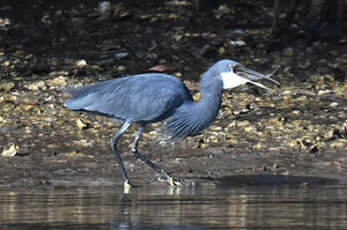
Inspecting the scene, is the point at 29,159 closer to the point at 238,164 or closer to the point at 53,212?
the point at 238,164

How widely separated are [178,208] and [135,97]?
2.46 metres

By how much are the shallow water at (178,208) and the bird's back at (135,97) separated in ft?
2.52

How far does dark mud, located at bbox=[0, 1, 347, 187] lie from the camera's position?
1017 cm

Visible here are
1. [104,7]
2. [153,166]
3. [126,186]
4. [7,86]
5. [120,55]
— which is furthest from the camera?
[104,7]

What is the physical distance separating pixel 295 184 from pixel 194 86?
159 inches

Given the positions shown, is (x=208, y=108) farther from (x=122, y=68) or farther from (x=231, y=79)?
(x=122, y=68)

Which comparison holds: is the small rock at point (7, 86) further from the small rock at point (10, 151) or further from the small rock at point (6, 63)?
the small rock at point (10, 151)

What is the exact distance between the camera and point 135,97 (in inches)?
386

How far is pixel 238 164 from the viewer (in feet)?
33.6

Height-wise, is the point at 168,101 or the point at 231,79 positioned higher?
the point at 231,79

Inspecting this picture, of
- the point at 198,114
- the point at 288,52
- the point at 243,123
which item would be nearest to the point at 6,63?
the point at 288,52

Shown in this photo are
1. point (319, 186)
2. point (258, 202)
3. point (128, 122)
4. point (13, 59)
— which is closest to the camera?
point (258, 202)

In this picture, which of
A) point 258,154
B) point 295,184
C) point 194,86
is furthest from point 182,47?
point 295,184

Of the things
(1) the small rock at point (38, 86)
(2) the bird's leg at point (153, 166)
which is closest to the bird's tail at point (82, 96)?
(2) the bird's leg at point (153, 166)
